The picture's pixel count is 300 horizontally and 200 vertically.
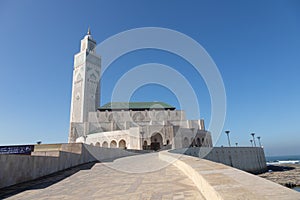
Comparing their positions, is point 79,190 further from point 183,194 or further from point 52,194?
point 183,194

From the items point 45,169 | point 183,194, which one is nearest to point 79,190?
point 183,194

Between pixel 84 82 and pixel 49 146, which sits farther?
pixel 84 82

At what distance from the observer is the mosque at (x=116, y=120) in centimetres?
3931

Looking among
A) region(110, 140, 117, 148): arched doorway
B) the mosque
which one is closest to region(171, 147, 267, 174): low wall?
the mosque

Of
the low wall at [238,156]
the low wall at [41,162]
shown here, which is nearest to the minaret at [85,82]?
the low wall at [238,156]

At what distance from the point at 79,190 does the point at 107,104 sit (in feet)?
208

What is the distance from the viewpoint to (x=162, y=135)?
3919 centimetres

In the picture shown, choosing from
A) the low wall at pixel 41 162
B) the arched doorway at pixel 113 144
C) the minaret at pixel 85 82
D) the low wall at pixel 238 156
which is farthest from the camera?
the minaret at pixel 85 82

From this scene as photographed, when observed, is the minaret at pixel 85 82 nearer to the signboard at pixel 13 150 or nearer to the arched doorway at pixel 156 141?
the arched doorway at pixel 156 141

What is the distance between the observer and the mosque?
39312 millimetres

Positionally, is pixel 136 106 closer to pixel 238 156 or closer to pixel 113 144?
pixel 113 144

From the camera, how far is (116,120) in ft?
189

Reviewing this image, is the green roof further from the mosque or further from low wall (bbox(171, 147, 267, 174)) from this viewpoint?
low wall (bbox(171, 147, 267, 174))

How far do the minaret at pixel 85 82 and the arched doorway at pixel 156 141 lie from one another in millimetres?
26597
